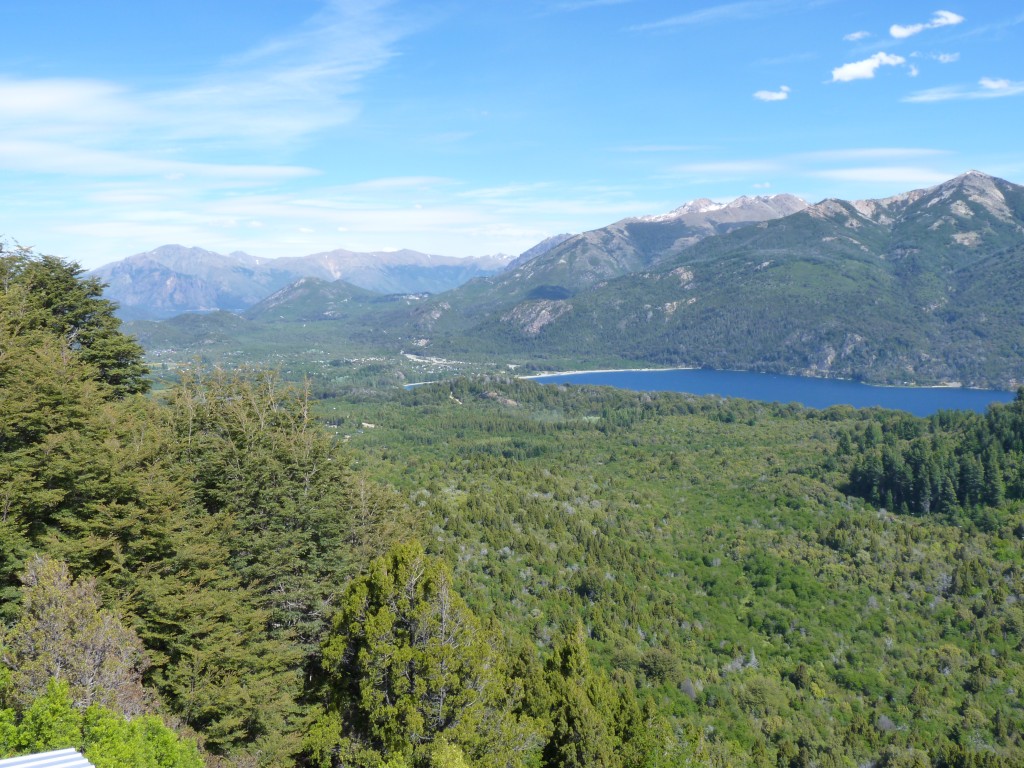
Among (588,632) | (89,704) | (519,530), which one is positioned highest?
(89,704)

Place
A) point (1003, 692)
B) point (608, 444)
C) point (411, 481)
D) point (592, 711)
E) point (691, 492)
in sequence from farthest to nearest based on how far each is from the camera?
point (608, 444) → point (691, 492) → point (411, 481) → point (1003, 692) → point (592, 711)

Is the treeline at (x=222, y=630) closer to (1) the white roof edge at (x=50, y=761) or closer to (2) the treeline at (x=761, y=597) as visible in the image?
(1) the white roof edge at (x=50, y=761)

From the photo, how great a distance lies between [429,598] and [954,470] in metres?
101

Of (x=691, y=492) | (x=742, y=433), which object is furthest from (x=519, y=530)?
(x=742, y=433)

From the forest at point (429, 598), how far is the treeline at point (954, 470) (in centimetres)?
56

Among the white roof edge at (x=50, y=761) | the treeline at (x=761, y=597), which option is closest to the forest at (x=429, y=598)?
the treeline at (x=761, y=597)

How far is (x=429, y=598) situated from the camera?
25.0 metres

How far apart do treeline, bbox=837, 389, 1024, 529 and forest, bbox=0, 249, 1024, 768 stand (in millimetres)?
555

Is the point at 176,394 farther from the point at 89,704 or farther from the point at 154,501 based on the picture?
the point at 89,704

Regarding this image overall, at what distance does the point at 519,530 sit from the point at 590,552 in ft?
27.0

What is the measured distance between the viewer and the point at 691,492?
108 m

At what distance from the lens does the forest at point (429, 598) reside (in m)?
23.2

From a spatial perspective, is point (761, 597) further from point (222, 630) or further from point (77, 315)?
point (77, 315)

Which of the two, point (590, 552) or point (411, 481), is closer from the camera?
point (590, 552)
